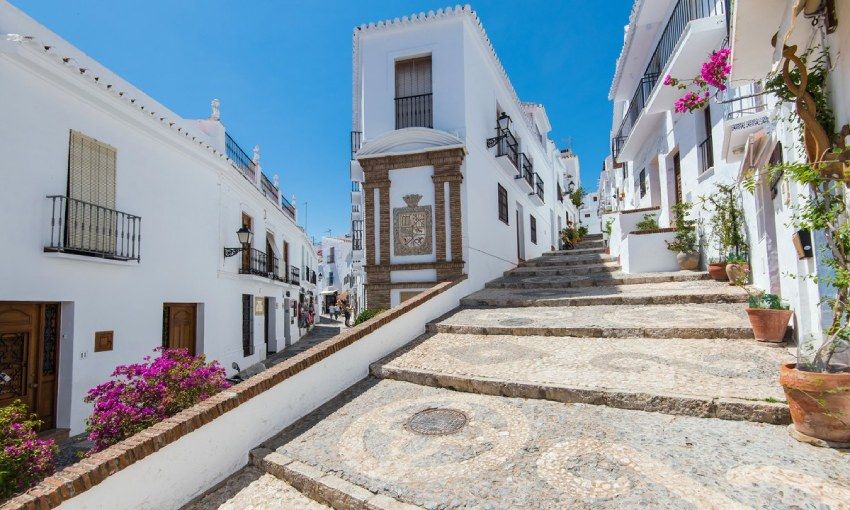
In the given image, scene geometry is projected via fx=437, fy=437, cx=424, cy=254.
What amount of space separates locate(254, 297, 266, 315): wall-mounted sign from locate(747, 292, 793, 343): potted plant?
46.7 ft

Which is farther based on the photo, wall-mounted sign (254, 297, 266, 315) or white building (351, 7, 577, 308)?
wall-mounted sign (254, 297, 266, 315)

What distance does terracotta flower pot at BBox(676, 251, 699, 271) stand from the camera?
10.1m

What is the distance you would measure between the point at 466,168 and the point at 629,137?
733 centimetres

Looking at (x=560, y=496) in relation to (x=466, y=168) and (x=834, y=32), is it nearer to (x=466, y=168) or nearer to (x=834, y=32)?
(x=834, y=32)

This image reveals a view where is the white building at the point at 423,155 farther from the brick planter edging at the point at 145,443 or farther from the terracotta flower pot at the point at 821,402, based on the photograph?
the terracotta flower pot at the point at 821,402

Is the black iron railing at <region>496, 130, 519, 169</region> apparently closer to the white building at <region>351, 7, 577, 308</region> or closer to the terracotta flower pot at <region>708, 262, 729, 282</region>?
the white building at <region>351, 7, 577, 308</region>

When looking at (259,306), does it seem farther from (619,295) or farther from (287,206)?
(619,295)

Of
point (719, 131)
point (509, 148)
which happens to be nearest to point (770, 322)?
point (719, 131)

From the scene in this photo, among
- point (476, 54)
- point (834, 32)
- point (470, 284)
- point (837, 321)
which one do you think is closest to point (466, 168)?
point (470, 284)

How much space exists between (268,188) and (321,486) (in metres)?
17.1

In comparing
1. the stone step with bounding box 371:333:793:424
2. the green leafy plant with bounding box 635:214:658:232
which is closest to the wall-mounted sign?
the stone step with bounding box 371:333:793:424

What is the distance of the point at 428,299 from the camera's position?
25.7ft

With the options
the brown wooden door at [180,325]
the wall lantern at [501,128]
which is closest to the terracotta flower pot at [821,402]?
the wall lantern at [501,128]

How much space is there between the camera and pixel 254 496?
10.8ft
